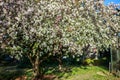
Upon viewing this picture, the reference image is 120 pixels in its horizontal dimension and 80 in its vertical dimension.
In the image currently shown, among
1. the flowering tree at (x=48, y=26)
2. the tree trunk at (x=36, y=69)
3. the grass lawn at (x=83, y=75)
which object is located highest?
the flowering tree at (x=48, y=26)

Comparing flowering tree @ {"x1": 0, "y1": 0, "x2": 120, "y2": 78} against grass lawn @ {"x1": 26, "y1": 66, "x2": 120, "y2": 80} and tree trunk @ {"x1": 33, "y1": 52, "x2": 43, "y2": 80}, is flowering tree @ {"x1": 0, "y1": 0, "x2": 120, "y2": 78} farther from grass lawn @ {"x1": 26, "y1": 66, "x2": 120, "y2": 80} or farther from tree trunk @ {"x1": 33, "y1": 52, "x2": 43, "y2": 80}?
grass lawn @ {"x1": 26, "y1": 66, "x2": 120, "y2": 80}

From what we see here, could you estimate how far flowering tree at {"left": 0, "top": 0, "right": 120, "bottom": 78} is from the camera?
19.7m

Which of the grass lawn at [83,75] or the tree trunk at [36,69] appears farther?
the grass lawn at [83,75]

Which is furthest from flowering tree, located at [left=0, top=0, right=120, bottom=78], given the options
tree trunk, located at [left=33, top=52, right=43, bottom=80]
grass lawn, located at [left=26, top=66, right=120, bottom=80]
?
grass lawn, located at [left=26, top=66, right=120, bottom=80]

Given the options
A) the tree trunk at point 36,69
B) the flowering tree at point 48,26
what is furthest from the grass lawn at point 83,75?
the flowering tree at point 48,26

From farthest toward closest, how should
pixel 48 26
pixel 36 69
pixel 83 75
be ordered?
pixel 83 75
pixel 36 69
pixel 48 26

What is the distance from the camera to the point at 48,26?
2045cm

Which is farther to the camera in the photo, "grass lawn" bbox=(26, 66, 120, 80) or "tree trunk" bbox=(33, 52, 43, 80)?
"grass lawn" bbox=(26, 66, 120, 80)

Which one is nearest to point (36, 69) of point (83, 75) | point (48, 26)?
point (83, 75)

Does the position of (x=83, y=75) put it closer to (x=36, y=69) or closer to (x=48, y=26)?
(x=36, y=69)

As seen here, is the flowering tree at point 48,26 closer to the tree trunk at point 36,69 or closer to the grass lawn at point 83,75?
the tree trunk at point 36,69

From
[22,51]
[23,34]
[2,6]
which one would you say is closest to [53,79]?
[22,51]

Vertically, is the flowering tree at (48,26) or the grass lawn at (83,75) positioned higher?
the flowering tree at (48,26)

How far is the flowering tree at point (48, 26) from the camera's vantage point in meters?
19.7
